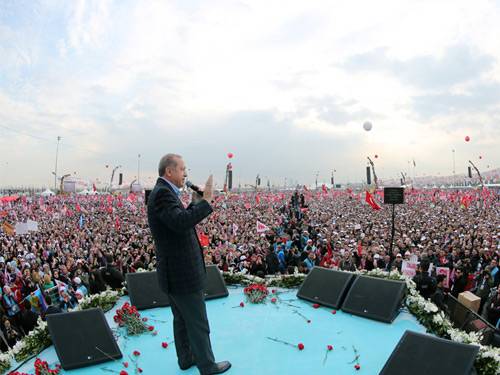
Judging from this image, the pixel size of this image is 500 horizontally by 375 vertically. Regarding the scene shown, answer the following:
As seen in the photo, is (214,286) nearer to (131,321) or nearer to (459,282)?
(131,321)

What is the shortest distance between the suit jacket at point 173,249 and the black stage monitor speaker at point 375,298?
2381 millimetres

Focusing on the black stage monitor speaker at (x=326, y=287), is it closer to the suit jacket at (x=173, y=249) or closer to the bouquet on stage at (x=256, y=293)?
the bouquet on stage at (x=256, y=293)

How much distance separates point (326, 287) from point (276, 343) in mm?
1485

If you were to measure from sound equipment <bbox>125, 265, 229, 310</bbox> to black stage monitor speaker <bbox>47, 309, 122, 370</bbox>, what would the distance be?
3.68ft

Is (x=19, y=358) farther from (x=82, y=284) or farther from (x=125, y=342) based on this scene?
(x=82, y=284)

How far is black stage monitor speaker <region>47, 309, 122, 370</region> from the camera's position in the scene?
3438 mm

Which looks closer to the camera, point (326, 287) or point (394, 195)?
point (326, 287)

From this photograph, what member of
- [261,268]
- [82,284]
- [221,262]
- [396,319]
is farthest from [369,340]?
[82,284]

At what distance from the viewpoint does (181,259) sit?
317 centimetres

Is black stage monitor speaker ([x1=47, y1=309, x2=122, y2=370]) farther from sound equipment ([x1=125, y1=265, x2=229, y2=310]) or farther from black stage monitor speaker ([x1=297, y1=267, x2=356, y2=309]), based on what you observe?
black stage monitor speaker ([x1=297, y1=267, x2=356, y2=309])

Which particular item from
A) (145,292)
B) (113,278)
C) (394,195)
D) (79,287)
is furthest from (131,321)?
(394,195)

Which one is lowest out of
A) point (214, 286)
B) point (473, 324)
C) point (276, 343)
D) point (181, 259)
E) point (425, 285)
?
point (425, 285)

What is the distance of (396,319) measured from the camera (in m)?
4.41

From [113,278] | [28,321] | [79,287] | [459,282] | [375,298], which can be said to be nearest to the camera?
[375,298]
